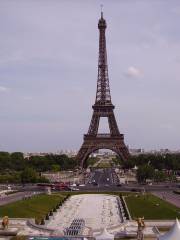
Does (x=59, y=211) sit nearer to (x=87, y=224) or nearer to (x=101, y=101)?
(x=87, y=224)

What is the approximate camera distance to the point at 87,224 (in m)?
37.0

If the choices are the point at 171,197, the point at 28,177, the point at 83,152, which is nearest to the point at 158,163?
the point at 83,152

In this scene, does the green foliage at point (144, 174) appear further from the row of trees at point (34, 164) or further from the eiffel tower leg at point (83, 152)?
the eiffel tower leg at point (83, 152)

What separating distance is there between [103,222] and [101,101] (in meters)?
Result: 58.2

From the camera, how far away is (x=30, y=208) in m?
43.2

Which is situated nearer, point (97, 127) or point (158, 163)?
point (97, 127)

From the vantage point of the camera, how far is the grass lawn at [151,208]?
39.8 meters

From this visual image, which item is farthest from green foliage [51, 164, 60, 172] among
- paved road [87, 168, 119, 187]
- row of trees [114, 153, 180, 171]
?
row of trees [114, 153, 180, 171]

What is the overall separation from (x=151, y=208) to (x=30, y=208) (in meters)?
10.3

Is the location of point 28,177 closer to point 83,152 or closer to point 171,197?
point 83,152

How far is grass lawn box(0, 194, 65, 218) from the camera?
40312 millimetres

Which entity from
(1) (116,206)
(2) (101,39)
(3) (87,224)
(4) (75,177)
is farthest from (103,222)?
(2) (101,39)

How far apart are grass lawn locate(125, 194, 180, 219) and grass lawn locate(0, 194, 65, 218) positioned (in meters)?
7.37

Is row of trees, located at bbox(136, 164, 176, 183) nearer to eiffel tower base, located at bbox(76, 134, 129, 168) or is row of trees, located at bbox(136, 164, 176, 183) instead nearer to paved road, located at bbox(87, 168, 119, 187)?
paved road, located at bbox(87, 168, 119, 187)
